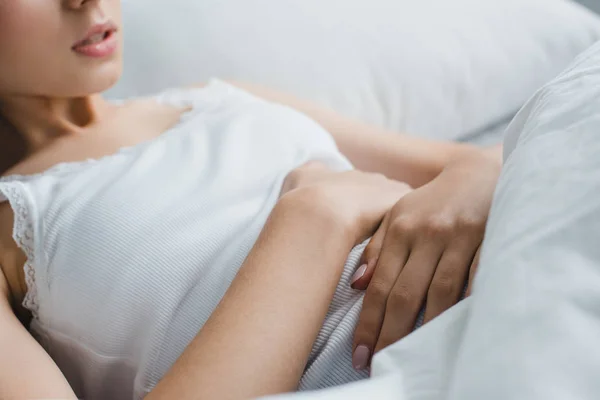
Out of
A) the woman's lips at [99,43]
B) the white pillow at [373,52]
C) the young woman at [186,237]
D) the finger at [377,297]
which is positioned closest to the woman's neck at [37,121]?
the young woman at [186,237]

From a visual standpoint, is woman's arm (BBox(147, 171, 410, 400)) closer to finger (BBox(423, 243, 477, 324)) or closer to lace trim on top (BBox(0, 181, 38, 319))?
finger (BBox(423, 243, 477, 324))

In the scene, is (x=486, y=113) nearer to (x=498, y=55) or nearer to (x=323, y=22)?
(x=498, y=55)

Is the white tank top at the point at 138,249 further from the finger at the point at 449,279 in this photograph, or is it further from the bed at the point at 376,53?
the bed at the point at 376,53

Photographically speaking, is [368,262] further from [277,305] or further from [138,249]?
[138,249]

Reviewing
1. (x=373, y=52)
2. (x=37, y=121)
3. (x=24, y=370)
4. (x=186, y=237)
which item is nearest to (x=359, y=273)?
(x=186, y=237)

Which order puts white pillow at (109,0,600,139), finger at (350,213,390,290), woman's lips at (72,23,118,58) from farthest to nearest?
white pillow at (109,0,600,139)
woman's lips at (72,23,118,58)
finger at (350,213,390,290)

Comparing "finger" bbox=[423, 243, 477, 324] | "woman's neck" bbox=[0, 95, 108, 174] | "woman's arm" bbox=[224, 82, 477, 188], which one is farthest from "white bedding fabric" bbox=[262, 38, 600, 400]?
"woman's neck" bbox=[0, 95, 108, 174]

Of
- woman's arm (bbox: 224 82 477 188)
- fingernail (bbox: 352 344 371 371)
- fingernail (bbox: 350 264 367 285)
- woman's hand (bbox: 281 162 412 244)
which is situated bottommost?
woman's arm (bbox: 224 82 477 188)

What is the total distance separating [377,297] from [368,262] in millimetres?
49

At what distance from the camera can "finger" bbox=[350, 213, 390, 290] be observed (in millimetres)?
606

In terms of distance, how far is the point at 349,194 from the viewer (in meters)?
0.68

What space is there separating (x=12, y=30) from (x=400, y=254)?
18.4 inches

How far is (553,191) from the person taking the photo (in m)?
0.42

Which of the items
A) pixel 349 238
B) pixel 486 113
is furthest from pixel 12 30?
pixel 486 113
